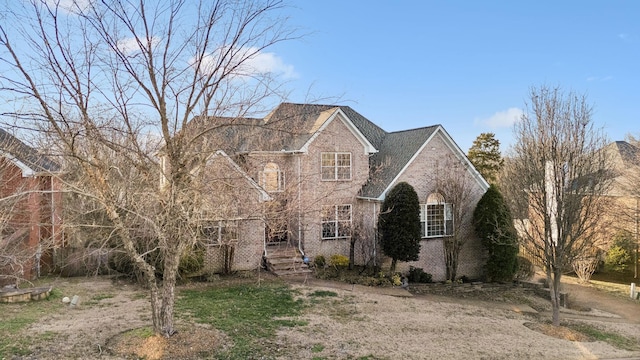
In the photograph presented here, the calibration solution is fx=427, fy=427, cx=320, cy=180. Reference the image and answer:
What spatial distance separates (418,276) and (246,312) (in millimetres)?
10201

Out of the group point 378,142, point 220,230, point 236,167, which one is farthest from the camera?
point 378,142

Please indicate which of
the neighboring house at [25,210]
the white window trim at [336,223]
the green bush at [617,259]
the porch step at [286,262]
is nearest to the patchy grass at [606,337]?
the white window trim at [336,223]

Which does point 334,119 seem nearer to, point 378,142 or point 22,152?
point 378,142

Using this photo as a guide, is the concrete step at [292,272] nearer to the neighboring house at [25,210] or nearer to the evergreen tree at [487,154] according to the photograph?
the neighboring house at [25,210]

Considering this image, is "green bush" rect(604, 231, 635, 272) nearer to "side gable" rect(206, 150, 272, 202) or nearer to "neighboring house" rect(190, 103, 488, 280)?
"neighboring house" rect(190, 103, 488, 280)

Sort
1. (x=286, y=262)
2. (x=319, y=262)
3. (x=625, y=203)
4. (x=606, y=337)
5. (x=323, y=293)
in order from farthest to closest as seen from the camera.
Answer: (x=625, y=203) < (x=319, y=262) < (x=286, y=262) < (x=323, y=293) < (x=606, y=337)

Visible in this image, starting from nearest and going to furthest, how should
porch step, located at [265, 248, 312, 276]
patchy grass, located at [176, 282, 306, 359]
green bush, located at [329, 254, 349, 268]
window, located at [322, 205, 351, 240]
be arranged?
patchy grass, located at [176, 282, 306, 359], porch step, located at [265, 248, 312, 276], green bush, located at [329, 254, 349, 268], window, located at [322, 205, 351, 240]

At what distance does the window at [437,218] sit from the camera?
21319mm

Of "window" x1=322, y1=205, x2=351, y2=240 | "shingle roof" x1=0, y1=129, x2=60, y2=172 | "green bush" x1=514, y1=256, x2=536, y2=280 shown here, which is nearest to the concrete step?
"window" x1=322, y1=205, x2=351, y2=240

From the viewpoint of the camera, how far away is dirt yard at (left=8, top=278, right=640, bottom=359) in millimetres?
9508

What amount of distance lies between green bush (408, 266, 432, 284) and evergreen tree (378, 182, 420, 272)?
1.24 meters

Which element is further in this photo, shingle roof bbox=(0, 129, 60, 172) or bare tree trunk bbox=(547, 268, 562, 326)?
bare tree trunk bbox=(547, 268, 562, 326)

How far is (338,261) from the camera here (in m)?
20.1

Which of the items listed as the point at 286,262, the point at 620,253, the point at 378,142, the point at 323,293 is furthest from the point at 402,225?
the point at 620,253
